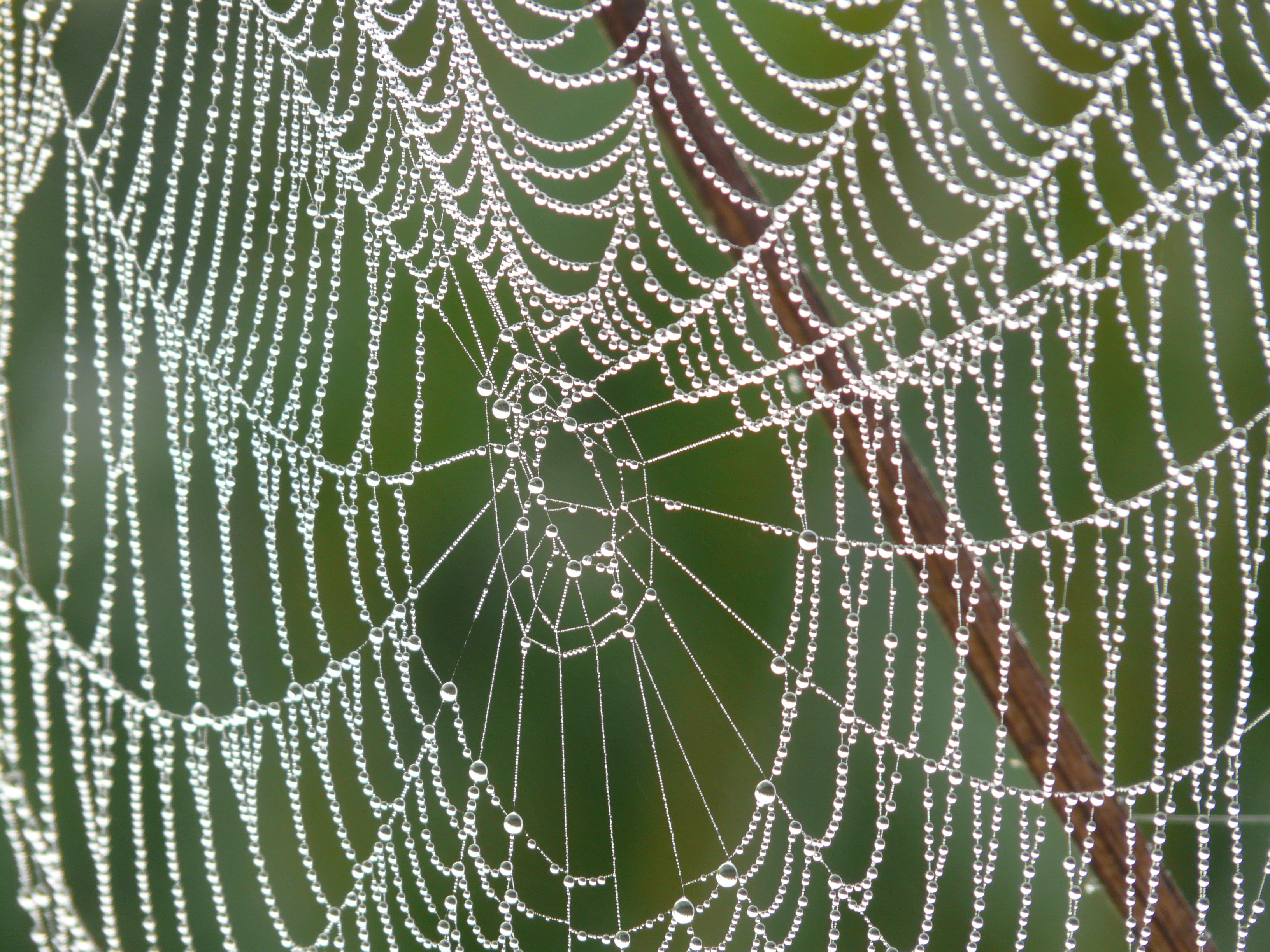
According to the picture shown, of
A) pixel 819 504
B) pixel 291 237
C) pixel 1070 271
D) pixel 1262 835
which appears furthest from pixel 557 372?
pixel 1262 835

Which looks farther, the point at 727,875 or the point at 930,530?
the point at 727,875

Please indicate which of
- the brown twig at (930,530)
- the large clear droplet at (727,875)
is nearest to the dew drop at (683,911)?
the large clear droplet at (727,875)

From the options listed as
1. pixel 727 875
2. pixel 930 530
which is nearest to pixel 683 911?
pixel 727 875

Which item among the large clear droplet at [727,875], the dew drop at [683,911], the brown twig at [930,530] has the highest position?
the brown twig at [930,530]

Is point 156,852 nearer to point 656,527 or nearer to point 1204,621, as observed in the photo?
point 656,527

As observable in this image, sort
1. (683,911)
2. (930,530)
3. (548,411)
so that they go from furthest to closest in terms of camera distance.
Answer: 1. (548,411)
2. (683,911)
3. (930,530)

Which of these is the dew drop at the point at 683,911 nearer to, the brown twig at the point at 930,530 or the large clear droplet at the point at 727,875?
the large clear droplet at the point at 727,875

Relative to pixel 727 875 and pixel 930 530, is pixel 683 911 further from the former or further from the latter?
pixel 930 530
